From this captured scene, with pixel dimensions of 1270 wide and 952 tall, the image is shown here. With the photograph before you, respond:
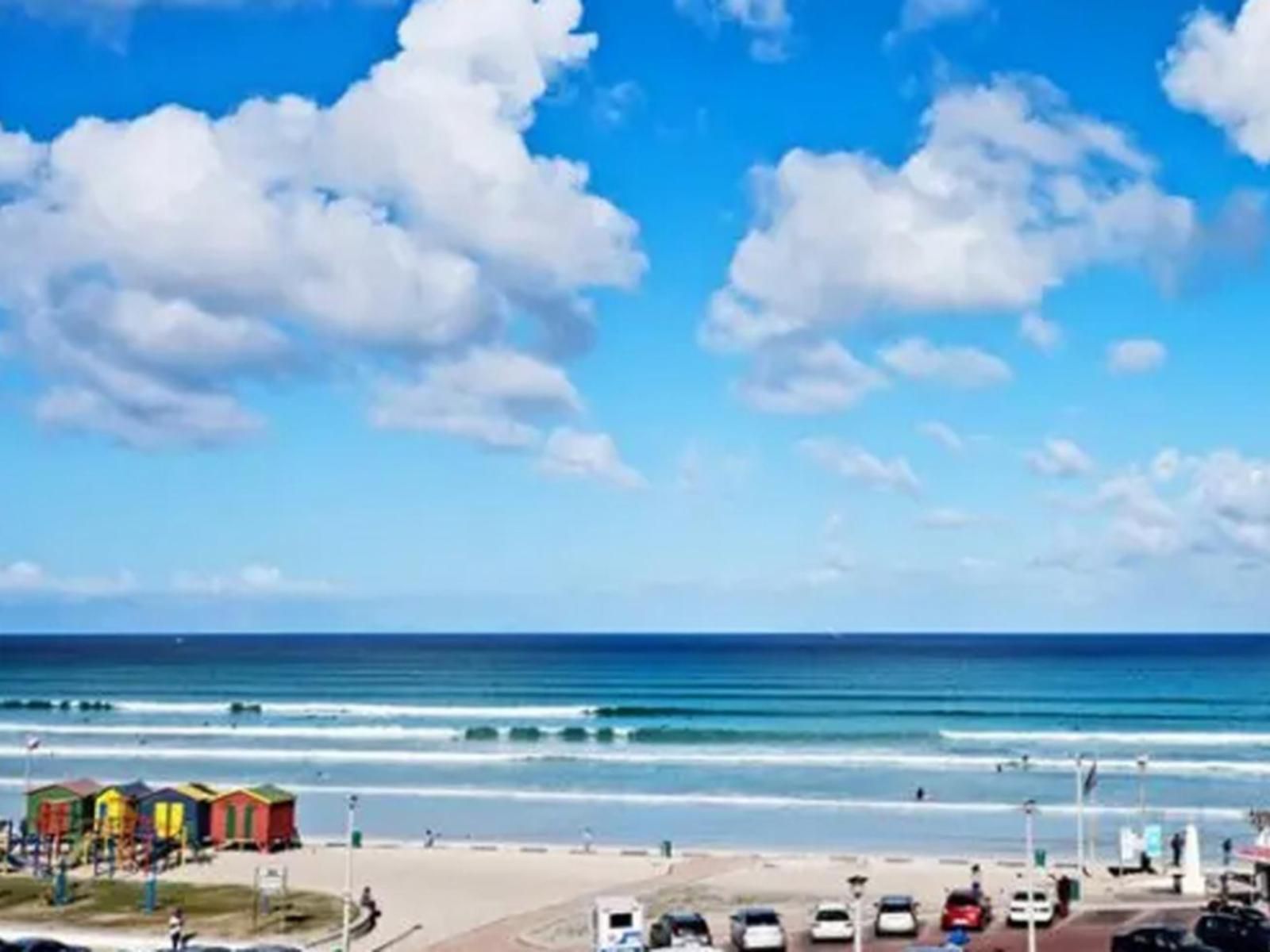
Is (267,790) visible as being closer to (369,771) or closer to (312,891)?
(312,891)

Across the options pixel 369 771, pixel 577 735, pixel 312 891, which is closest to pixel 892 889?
pixel 312 891

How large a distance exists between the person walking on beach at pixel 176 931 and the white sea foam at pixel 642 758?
145ft

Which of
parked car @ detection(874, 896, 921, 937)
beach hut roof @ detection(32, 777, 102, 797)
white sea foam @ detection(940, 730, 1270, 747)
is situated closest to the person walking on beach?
beach hut roof @ detection(32, 777, 102, 797)

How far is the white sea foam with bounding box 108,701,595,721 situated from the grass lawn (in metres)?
65.6

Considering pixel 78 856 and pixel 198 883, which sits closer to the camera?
pixel 198 883

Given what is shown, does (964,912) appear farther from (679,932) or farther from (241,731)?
(241,731)

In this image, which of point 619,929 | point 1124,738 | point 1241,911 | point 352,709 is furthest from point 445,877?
point 352,709

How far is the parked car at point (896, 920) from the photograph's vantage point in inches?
1373

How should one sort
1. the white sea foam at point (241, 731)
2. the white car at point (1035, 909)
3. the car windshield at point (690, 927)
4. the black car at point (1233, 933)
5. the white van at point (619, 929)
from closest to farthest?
the black car at point (1233, 933), the white van at point (619, 929), the car windshield at point (690, 927), the white car at point (1035, 909), the white sea foam at point (241, 731)

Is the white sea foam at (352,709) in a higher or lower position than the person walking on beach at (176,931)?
higher

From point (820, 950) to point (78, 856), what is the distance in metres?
24.2

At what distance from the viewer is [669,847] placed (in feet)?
161

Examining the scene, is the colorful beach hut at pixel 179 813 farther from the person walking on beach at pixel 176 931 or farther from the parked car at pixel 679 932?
the parked car at pixel 679 932

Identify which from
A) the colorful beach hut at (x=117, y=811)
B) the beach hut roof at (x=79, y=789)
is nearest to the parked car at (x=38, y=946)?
the colorful beach hut at (x=117, y=811)
